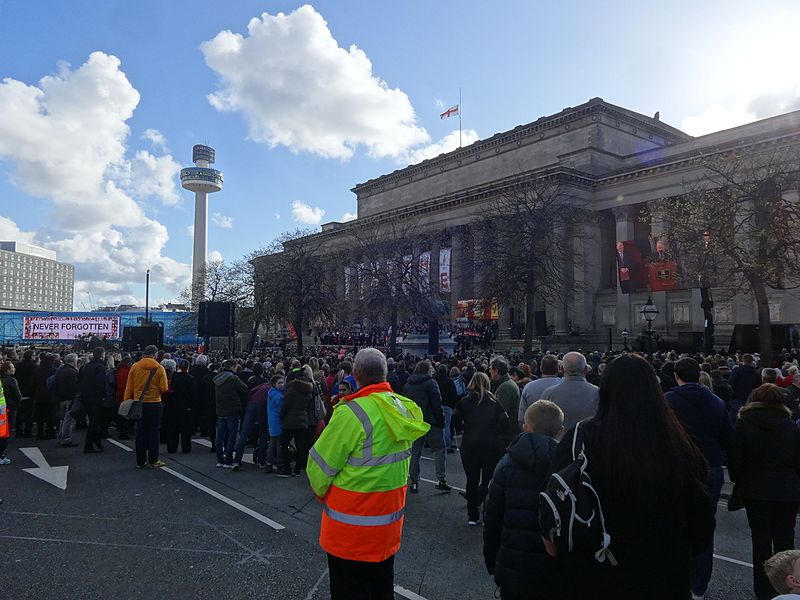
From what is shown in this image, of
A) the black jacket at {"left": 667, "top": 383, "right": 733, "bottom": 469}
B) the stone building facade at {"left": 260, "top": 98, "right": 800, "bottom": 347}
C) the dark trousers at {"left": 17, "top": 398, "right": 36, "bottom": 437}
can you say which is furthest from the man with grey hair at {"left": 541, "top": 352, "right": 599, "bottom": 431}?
the stone building facade at {"left": 260, "top": 98, "right": 800, "bottom": 347}

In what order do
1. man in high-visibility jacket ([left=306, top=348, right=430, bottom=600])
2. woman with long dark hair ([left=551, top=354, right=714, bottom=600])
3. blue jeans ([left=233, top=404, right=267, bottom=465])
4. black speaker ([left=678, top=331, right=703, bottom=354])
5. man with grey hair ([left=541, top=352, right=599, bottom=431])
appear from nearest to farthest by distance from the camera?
1. woman with long dark hair ([left=551, top=354, right=714, bottom=600])
2. man in high-visibility jacket ([left=306, top=348, right=430, bottom=600])
3. man with grey hair ([left=541, top=352, right=599, bottom=431])
4. blue jeans ([left=233, top=404, right=267, bottom=465])
5. black speaker ([left=678, top=331, right=703, bottom=354])

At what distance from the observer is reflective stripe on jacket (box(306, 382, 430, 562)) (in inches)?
142

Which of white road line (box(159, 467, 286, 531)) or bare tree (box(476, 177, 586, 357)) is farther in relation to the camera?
bare tree (box(476, 177, 586, 357))

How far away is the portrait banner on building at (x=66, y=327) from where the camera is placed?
67.1 metres

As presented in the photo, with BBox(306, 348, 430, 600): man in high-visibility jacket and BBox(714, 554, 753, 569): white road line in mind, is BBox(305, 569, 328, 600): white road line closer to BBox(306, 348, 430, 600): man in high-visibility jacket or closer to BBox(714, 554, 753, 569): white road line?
BBox(306, 348, 430, 600): man in high-visibility jacket

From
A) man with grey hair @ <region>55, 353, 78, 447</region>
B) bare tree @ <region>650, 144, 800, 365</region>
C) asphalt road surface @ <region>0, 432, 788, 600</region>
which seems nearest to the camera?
asphalt road surface @ <region>0, 432, 788, 600</region>

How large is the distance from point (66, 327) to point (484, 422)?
7209 centimetres

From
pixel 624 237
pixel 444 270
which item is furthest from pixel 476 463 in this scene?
pixel 444 270

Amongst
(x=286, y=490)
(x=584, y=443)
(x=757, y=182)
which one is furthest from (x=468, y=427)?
(x=757, y=182)

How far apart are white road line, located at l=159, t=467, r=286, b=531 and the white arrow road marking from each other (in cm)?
159

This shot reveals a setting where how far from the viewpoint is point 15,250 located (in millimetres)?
170625

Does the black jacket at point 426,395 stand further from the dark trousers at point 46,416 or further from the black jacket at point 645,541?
the dark trousers at point 46,416

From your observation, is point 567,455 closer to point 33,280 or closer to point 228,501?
point 228,501

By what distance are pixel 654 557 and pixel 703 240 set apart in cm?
2184
